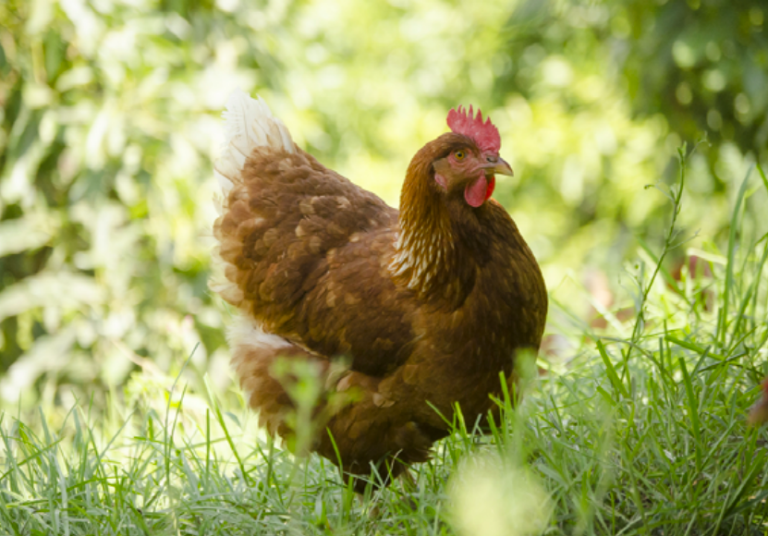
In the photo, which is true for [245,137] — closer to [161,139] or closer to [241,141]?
[241,141]

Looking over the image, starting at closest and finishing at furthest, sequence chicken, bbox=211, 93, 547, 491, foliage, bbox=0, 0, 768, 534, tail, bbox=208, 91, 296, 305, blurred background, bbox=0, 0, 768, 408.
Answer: foliage, bbox=0, 0, 768, 534 → chicken, bbox=211, 93, 547, 491 → tail, bbox=208, 91, 296, 305 → blurred background, bbox=0, 0, 768, 408

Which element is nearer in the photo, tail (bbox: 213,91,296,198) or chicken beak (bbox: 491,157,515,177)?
chicken beak (bbox: 491,157,515,177)

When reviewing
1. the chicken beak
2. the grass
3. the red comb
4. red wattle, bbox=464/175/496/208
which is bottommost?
the grass

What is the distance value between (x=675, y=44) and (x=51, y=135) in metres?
3.10

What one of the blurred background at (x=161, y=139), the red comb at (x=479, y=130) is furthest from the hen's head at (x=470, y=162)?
the blurred background at (x=161, y=139)

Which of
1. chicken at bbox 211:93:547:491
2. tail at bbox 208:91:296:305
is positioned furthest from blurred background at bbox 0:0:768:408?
chicken at bbox 211:93:547:491

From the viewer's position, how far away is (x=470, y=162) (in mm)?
2168

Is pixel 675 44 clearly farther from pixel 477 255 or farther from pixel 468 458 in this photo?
pixel 468 458

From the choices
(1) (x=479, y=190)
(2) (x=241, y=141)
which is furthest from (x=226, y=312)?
(1) (x=479, y=190)

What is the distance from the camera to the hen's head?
2155 mm

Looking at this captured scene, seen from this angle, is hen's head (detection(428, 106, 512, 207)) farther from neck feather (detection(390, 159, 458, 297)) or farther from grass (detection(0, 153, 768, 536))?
grass (detection(0, 153, 768, 536))

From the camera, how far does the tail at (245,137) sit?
302 centimetres

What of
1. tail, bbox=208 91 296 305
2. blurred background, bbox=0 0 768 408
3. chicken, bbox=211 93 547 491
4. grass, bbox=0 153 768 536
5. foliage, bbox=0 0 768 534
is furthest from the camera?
blurred background, bbox=0 0 768 408

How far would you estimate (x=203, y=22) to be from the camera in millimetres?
4121
